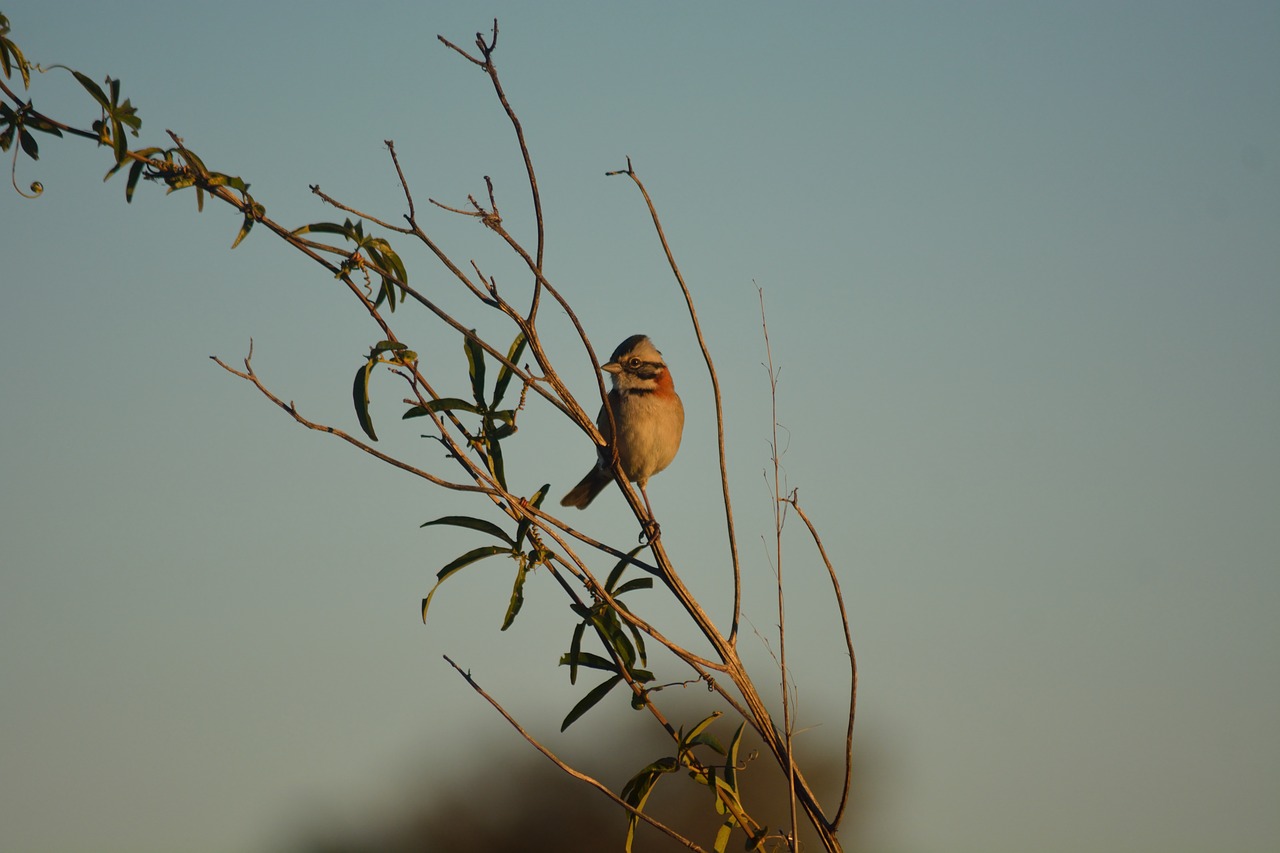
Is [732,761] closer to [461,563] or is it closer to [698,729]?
[698,729]

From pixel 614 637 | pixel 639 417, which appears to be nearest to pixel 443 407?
pixel 614 637

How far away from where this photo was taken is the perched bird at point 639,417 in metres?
6.69

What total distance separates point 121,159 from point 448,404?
0.98 metres

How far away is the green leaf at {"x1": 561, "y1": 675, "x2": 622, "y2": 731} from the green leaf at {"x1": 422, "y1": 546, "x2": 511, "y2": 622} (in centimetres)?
41

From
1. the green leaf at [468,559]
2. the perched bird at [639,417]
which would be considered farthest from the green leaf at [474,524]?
the perched bird at [639,417]

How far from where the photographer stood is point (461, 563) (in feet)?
9.80

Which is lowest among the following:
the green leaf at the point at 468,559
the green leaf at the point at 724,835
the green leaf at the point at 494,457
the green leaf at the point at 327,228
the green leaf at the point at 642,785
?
the green leaf at the point at 724,835

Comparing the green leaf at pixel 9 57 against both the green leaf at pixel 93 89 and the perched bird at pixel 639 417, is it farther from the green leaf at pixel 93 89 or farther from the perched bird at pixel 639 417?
the perched bird at pixel 639 417

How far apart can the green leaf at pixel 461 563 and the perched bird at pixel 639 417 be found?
141 inches

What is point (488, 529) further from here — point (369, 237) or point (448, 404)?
point (369, 237)

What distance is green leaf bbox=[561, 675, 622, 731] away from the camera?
2846 mm

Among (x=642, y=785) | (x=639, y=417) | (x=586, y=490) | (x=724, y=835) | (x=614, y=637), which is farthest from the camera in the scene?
(x=586, y=490)

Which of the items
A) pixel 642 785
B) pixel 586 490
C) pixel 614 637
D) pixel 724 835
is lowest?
pixel 724 835

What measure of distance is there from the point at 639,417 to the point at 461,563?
3.74 meters
